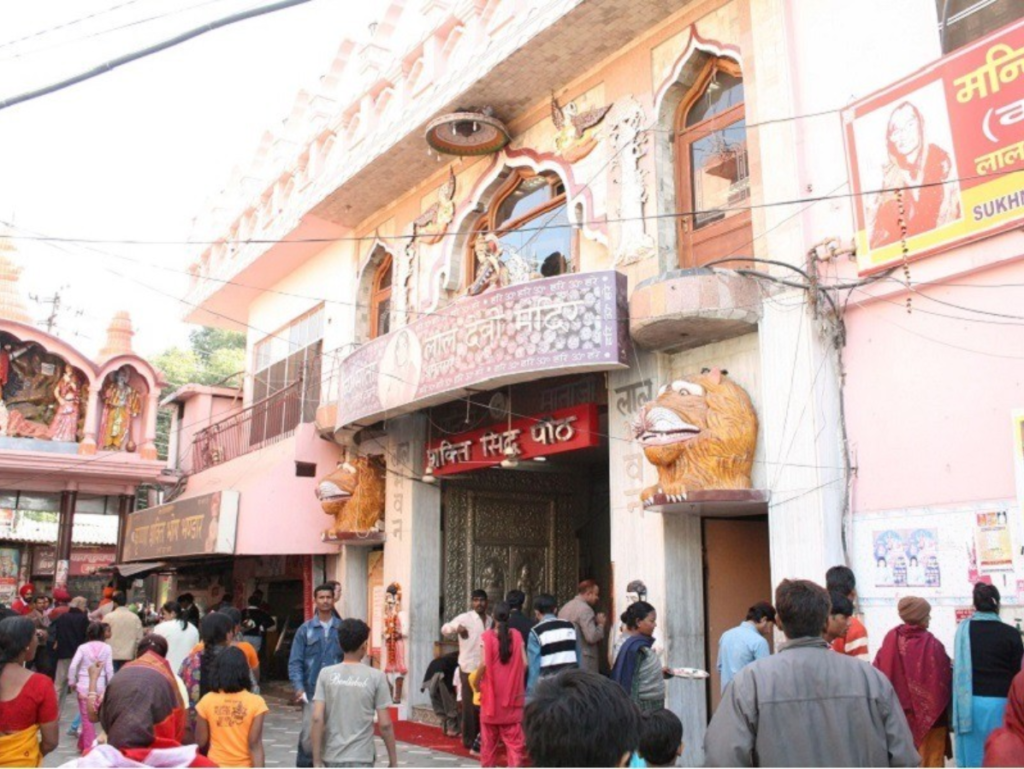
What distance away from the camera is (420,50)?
13.0 meters

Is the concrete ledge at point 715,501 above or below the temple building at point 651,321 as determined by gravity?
below

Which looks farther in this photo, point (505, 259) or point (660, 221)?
point (505, 259)

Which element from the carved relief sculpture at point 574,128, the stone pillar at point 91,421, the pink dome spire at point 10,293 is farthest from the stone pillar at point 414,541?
the pink dome spire at point 10,293

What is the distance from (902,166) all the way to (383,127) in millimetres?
8034

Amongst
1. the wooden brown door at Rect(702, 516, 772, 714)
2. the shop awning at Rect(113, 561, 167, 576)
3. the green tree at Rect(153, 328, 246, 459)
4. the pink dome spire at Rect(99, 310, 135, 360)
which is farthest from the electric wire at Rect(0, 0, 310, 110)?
the green tree at Rect(153, 328, 246, 459)

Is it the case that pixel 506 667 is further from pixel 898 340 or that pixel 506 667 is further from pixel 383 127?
pixel 383 127

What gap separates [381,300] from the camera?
15.0 meters

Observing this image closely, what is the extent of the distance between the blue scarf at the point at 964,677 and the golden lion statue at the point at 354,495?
9.26 meters

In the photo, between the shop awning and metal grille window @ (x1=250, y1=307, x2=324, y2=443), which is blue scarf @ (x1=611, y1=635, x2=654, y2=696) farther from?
the shop awning

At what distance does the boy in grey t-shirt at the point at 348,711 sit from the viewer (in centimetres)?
496

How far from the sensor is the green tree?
133 ft

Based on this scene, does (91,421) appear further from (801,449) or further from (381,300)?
(801,449)

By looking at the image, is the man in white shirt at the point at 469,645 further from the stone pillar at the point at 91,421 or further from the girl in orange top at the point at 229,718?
the stone pillar at the point at 91,421

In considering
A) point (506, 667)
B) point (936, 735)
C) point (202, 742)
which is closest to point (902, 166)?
point (936, 735)
